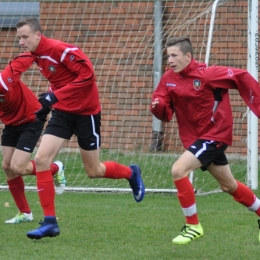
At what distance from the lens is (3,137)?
767 centimetres

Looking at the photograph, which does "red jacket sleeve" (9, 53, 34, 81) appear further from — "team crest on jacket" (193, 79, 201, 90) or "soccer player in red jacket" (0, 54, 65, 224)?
"team crest on jacket" (193, 79, 201, 90)

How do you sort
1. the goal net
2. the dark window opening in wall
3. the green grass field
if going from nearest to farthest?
the green grass field → the goal net → the dark window opening in wall

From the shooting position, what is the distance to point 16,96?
A: 7512 mm

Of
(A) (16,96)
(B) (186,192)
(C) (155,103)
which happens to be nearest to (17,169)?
(A) (16,96)

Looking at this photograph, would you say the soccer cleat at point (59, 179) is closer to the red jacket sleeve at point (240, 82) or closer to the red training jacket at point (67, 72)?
the red training jacket at point (67, 72)

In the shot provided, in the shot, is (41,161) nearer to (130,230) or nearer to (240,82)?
(130,230)

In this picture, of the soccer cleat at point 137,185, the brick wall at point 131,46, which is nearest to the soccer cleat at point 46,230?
the soccer cleat at point 137,185

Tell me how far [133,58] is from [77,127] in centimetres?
383

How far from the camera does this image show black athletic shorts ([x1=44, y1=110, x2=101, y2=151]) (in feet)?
22.1

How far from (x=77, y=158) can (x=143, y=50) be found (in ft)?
5.62

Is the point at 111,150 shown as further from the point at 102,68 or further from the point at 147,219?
the point at 147,219

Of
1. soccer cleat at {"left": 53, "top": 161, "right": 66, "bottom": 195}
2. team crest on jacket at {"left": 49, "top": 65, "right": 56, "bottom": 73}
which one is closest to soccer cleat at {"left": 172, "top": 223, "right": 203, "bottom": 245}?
team crest on jacket at {"left": 49, "top": 65, "right": 56, "bottom": 73}

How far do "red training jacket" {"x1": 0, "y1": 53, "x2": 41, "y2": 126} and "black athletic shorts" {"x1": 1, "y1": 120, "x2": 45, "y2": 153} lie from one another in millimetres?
52

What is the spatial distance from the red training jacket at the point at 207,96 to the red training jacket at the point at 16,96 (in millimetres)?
1579
